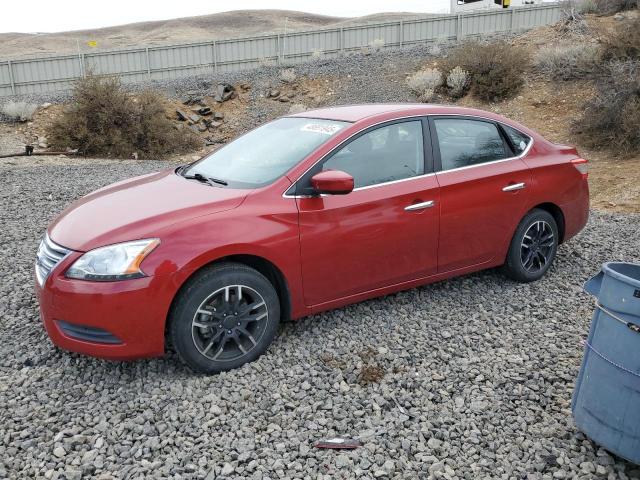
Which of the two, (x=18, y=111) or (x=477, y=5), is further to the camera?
(x=477, y=5)

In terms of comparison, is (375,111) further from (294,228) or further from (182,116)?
(182,116)

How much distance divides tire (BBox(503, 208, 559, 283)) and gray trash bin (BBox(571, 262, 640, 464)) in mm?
2104

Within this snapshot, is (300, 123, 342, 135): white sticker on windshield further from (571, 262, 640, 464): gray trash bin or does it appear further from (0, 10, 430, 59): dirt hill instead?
(0, 10, 430, 59): dirt hill

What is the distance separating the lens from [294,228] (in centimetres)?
387

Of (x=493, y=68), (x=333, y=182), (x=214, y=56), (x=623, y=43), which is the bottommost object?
(x=333, y=182)

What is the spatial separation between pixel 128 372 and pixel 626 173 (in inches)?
380

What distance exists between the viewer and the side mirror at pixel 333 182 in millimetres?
3797

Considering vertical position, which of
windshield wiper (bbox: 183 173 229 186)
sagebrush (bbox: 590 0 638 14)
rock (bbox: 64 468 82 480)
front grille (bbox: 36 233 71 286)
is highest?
sagebrush (bbox: 590 0 638 14)

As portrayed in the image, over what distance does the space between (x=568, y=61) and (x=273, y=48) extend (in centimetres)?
1175

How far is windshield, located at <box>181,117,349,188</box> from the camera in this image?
4.16m

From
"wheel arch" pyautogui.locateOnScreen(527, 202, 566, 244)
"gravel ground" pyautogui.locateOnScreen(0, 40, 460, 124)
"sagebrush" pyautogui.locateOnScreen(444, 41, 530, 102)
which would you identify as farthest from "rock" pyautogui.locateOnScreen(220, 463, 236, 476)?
"gravel ground" pyautogui.locateOnScreen(0, 40, 460, 124)

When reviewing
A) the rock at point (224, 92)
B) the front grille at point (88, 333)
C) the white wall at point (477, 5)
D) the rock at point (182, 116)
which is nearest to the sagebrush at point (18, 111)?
the rock at point (182, 116)

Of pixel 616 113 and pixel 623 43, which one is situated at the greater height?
pixel 623 43

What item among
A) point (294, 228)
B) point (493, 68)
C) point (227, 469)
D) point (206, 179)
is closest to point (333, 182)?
point (294, 228)
